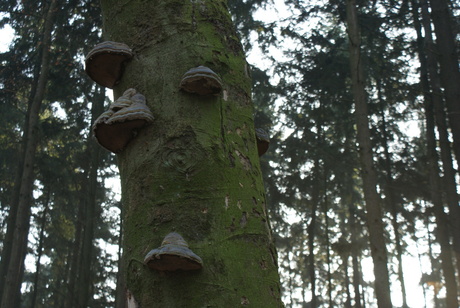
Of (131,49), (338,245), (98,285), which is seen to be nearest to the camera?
(131,49)

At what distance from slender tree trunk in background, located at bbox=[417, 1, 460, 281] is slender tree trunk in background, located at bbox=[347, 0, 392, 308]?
184 cm

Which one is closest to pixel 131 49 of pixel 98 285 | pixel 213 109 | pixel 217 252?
pixel 213 109

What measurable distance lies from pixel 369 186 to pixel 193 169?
8.54m

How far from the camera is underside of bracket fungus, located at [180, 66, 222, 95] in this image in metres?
1.53

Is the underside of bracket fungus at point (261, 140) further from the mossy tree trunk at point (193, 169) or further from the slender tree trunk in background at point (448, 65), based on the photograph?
the slender tree trunk in background at point (448, 65)

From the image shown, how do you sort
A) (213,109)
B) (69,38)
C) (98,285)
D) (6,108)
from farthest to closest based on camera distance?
1. (98,285)
2. (6,108)
3. (69,38)
4. (213,109)

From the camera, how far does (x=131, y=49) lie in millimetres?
1735

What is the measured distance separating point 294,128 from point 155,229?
752 inches

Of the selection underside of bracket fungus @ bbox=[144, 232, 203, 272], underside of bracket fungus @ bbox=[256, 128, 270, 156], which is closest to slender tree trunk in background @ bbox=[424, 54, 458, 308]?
underside of bracket fungus @ bbox=[256, 128, 270, 156]

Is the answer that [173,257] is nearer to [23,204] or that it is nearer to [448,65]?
[23,204]

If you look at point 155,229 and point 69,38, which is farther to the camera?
point 69,38

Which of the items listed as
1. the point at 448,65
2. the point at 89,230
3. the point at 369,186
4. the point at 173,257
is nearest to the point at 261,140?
the point at 173,257

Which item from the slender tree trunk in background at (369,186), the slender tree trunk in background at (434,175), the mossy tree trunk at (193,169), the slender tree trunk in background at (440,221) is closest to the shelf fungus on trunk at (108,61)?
the mossy tree trunk at (193,169)

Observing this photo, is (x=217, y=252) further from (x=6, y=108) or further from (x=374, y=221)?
(x=6, y=108)
